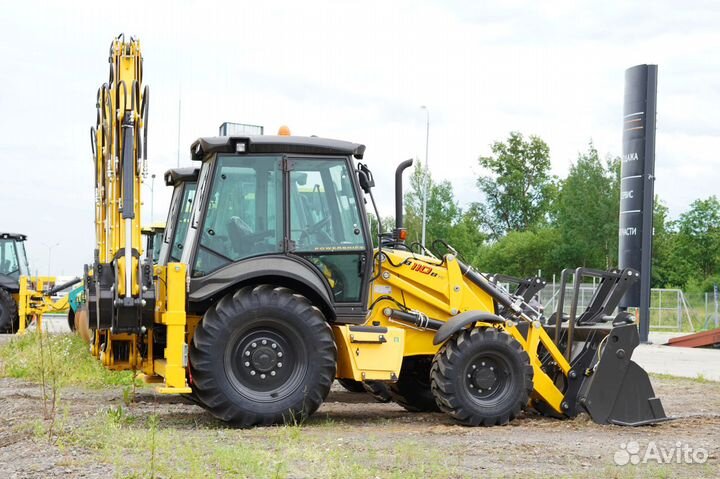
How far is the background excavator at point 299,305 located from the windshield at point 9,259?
18.6 m

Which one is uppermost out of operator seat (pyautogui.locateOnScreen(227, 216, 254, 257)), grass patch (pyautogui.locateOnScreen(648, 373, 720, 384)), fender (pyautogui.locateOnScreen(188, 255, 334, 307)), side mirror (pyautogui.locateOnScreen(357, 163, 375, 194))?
side mirror (pyautogui.locateOnScreen(357, 163, 375, 194))

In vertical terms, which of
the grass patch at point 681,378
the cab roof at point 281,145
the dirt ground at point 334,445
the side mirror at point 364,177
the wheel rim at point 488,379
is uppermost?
the cab roof at point 281,145

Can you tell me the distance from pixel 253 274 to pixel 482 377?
8.42 feet

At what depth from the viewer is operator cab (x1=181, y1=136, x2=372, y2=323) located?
10.2m

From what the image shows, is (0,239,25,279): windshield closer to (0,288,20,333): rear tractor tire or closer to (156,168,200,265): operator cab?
(0,288,20,333): rear tractor tire

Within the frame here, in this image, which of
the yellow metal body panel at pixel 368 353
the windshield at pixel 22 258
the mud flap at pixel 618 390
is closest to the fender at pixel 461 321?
the yellow metal body panel at pixel 368 353

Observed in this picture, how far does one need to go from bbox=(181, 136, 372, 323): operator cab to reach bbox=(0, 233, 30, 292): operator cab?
19971 mm

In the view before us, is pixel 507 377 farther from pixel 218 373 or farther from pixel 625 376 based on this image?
pixel 218 373

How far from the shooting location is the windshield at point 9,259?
95.3ft

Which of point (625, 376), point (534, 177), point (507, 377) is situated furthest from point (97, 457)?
point (534, 177)

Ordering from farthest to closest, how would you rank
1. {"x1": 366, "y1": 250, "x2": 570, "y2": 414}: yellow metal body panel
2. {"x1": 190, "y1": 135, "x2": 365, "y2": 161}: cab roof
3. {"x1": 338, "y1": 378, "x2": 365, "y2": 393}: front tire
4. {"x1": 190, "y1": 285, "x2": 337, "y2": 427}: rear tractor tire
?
{"x1": 338, "y1": 378, "x2": 365, "y2": 393}: front tire → {"x1": 366, "y1": 250, "x2": 570, "y2": 414}: yellow metal body panel → {"x1": 190, "y1": 135, "x2": 365, "y2": 161}: cab roof → {"x1": 190, "y1": 285, "x2": 337, "y2": 427}: rear tractor tire

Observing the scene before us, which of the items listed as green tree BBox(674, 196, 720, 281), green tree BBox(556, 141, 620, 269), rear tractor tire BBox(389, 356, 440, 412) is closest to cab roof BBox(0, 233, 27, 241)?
rear tractor tire BBox(389, 356, 440, 412)

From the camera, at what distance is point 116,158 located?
1068 cm

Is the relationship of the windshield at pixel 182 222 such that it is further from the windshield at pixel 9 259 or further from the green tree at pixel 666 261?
the green tree at pixel 666 261
